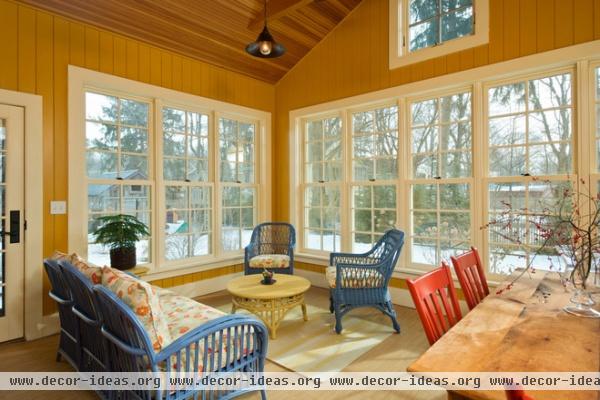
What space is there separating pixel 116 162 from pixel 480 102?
398cm

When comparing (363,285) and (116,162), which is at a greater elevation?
(116,162)

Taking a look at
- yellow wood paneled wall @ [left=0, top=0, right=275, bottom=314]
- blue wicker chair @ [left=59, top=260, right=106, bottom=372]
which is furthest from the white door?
blue wicker chair @ [left=59, top=260, right=106, bottom=372]

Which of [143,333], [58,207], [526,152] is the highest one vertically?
[526,152]

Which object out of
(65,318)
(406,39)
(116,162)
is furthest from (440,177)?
(65,318)

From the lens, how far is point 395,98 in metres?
3.96

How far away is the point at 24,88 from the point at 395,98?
382 cm

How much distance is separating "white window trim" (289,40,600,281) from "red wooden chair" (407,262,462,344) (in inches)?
82.7

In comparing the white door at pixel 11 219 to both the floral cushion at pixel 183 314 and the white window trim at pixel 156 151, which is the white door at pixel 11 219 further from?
the floral cushion at pixel 183 314

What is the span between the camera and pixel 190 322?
210 cm

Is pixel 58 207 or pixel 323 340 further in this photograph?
pixel 58 207

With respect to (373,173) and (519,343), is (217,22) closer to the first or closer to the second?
(373,173)

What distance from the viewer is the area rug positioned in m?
2.55

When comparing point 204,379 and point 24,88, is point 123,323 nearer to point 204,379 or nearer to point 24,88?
point 204,379

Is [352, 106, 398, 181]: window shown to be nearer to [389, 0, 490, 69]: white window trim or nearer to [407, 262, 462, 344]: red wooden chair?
[389, 0, 490, 69]: white window trim
